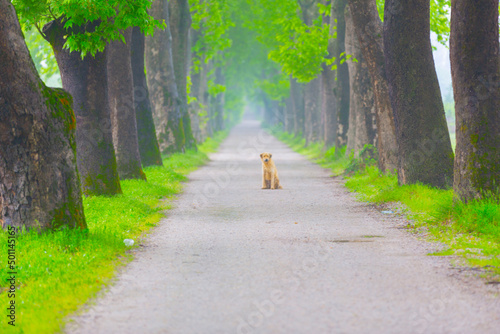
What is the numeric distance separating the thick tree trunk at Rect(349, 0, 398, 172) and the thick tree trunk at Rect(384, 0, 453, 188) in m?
2.58

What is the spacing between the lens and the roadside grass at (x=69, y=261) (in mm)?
5348

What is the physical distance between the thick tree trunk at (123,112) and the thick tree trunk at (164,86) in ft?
26.3

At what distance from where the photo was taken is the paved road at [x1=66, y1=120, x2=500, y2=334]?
4926 mm

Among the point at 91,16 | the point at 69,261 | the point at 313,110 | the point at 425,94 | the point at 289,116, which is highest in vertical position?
the point at 91,16

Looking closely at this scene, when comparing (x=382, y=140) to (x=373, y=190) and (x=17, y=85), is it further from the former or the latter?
(x=17, y=85)

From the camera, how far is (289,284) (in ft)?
20.1

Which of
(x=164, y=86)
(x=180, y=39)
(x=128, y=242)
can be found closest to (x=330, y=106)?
(x=180, y=39)

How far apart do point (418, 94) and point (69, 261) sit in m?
7.94

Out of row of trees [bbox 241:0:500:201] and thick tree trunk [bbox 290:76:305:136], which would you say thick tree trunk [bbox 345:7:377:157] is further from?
thick tree trunk [bbox 290:76:305:136]

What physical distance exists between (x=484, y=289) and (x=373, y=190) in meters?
8.76

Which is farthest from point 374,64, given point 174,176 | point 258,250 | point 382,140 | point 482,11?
point 258,250

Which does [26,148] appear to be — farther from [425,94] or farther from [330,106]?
[330,106]

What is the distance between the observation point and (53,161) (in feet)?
26.6

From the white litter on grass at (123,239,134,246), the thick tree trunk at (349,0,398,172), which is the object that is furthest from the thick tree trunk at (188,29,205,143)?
the white litter on grass at (123,239,134,246)
